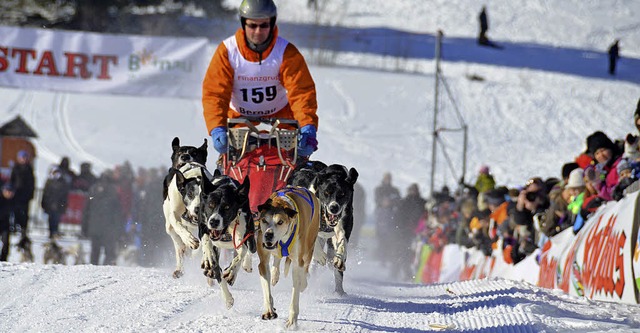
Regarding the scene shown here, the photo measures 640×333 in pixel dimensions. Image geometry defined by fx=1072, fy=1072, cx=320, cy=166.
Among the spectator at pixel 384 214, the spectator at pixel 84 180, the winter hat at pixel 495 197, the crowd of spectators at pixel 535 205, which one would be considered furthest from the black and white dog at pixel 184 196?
the spectator at pixel 384 214

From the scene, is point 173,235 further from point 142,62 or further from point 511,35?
point 511,35

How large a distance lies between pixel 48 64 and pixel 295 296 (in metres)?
10.4

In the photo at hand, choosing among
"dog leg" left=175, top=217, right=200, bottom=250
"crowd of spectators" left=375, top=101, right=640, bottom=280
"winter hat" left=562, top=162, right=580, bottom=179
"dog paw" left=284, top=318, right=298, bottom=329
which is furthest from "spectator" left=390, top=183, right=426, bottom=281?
"dog paw" left=284, top=318, right=298, bottom=329

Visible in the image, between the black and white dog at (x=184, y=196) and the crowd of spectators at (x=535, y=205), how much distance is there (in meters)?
3.62

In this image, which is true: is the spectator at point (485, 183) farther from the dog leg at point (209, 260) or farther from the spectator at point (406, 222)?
the dog leg at point (209, 260)

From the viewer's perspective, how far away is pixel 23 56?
15711mm

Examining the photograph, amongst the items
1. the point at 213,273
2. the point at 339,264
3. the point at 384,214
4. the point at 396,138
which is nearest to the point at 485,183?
the point at 384,214

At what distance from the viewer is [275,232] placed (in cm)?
607

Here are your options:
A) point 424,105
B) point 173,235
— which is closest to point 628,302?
point 173,235

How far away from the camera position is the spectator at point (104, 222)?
15570 millimetres

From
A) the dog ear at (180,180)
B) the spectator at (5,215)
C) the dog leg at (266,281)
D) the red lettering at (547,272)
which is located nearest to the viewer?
the dog leg at (266,281)

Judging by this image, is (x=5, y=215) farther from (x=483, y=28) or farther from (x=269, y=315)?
(x=483, y=28)

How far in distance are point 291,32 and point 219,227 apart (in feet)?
150

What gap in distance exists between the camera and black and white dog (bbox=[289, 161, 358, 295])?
757 cm
